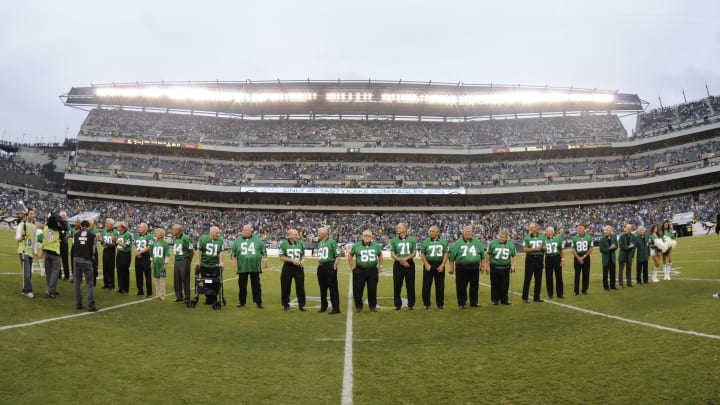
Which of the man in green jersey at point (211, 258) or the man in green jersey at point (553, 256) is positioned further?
the man in green jersey at point (553, 256)

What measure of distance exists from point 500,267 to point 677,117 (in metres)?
59.6

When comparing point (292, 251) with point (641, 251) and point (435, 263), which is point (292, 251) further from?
point (641, 251)

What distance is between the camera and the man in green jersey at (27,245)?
1045cm

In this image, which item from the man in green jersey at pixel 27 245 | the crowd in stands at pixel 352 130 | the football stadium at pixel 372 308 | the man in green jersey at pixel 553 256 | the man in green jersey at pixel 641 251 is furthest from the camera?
the crowd in stands at pixel 352 130

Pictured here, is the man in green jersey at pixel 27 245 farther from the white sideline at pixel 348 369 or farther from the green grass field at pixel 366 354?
the white sideline at pixel 348 369

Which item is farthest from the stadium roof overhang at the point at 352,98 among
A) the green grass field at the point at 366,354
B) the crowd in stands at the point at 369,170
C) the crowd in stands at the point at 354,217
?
the green grass field at the point at 366,354

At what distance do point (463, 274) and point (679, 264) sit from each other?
13.7 m

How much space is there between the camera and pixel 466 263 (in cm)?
1169

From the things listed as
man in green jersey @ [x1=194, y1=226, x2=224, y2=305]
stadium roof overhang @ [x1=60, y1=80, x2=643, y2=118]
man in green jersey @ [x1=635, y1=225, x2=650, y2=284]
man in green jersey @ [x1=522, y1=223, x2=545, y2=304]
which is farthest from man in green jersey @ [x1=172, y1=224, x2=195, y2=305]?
stadium roof overhang @ [x1=60, y1=80, x2=643, y2=118]

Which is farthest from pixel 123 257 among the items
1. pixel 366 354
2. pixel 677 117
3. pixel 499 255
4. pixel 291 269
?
pixel 677 117

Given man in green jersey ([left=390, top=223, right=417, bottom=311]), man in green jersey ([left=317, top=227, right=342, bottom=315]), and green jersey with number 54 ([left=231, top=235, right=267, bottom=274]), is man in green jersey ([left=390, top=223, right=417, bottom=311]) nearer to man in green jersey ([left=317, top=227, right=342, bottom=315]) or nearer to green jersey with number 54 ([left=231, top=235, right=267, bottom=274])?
man in green jersey ([left=317, top=227, right=342, bottom=315])

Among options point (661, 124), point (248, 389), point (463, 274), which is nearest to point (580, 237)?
point (463, 274)

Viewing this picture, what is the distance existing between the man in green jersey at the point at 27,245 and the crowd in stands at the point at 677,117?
62286mm

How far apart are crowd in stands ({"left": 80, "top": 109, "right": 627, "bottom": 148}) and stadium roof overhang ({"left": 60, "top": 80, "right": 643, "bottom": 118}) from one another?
1.65 metres
